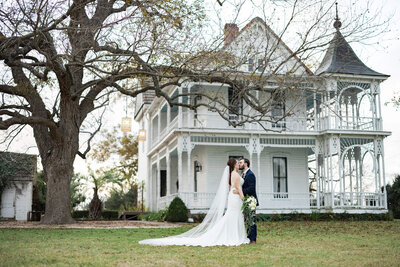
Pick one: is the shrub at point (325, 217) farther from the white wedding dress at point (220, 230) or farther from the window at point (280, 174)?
the white wedding dress at point (220, 230)

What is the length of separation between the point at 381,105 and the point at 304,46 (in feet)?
41.3

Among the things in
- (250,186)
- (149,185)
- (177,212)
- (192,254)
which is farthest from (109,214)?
(192,254)

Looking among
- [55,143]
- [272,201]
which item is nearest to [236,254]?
[55,143]

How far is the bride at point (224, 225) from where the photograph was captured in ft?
32.6

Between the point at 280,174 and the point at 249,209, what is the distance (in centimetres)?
1566

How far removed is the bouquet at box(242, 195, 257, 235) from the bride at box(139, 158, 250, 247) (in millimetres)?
112

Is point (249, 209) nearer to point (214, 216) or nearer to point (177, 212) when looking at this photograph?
point (214, 216)

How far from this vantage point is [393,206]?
30.7m

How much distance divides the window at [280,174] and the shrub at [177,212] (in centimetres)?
615

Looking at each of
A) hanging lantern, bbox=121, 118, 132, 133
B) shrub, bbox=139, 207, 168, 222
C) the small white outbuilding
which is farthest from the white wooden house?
the small white outbuilding

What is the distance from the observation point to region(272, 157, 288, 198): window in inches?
1008


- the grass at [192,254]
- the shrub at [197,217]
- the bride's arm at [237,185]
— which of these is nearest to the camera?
the grass at [192,254]

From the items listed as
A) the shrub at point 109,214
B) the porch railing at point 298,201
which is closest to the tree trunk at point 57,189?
the porch railing at point 298,201

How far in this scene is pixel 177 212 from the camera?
2123 centimetres
